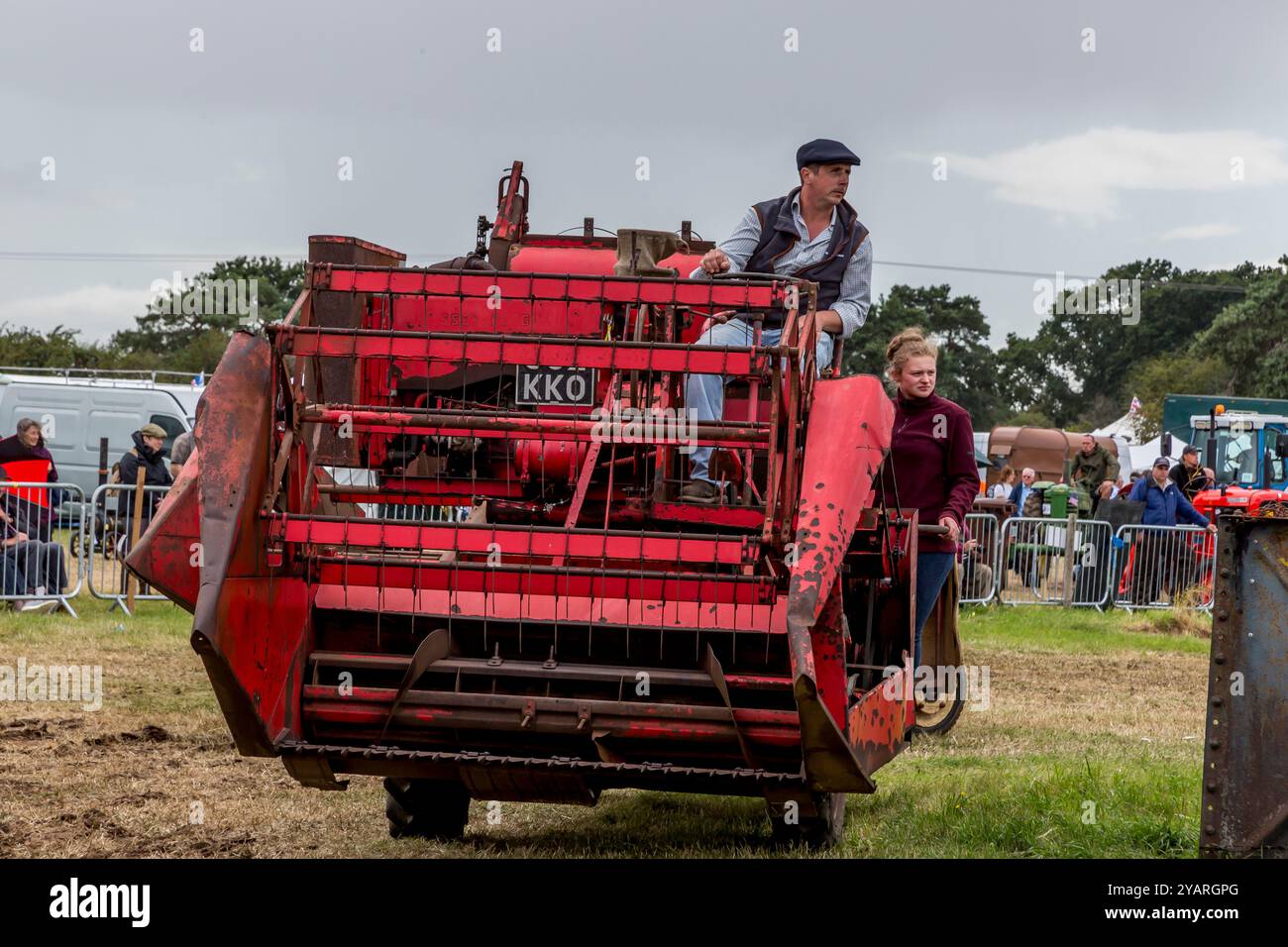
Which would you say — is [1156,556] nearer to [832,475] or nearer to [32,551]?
[32,551]

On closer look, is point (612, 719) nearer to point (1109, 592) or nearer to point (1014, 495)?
point (1109, 592)

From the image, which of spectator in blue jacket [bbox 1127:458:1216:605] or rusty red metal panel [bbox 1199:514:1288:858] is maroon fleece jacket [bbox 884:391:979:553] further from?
spectator in blue jacket [bbox 1127:458:1216:605]

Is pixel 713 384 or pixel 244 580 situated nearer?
pixel 244 580

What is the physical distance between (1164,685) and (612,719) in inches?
295

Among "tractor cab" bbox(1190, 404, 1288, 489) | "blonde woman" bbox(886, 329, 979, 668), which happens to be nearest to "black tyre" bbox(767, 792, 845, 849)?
A: "blonde woman" bbox(886, 329, 979, 668)

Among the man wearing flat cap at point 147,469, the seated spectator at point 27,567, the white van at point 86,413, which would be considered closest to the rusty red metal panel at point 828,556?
the seated spectator at point 27,567

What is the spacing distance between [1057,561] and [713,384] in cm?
1257

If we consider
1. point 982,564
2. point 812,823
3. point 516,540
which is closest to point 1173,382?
point 982,564

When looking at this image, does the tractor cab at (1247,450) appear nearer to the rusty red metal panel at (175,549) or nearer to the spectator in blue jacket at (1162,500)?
the spectator in blue jacket at (1162,500)

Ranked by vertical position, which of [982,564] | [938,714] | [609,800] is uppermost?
[982,564]

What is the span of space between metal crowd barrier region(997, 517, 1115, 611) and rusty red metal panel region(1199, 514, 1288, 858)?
13288 millimetres

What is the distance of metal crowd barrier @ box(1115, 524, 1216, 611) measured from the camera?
1775 centimetres

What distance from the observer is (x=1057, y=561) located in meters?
18.0

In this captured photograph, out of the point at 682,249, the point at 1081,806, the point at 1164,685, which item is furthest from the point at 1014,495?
the point at 1081,806
